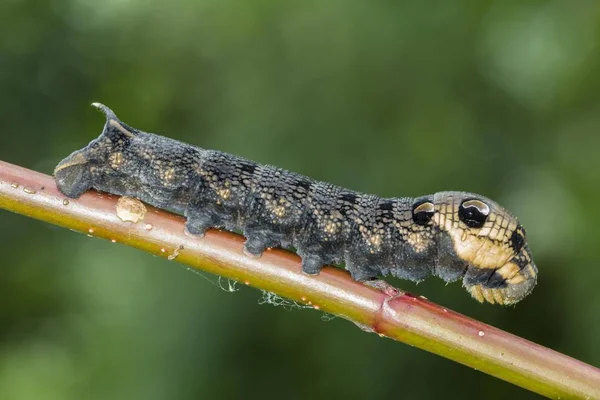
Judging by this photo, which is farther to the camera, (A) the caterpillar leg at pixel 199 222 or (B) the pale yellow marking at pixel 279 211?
(B) the pale yellow marking at pixel 279 211

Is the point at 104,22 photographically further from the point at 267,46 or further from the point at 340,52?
the point at 340,52

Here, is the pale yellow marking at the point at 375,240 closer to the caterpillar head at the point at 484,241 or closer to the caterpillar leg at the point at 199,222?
the caterpillar head at the point at 484,241

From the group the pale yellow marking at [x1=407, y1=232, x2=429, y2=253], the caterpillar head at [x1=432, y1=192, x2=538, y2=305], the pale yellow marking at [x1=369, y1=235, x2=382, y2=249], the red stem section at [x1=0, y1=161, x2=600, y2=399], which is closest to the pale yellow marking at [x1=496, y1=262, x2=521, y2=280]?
the caterpillar head at [x1=432, y1=192, x2=538, y2=305]

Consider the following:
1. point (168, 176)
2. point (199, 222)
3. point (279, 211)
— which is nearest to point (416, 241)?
point (279, 211)

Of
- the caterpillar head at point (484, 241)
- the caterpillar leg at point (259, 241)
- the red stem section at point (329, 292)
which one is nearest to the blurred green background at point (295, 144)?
the caterpillar head at point (484, 241)

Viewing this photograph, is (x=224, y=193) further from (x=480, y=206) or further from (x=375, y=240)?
(x=480, y=206)

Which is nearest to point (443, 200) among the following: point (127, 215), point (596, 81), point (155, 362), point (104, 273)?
point (127, 215)
